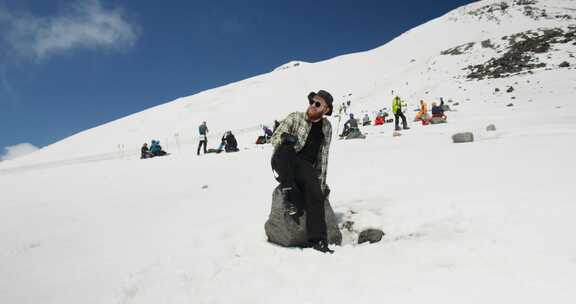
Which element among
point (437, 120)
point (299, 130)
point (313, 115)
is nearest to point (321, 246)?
point (299, 130)

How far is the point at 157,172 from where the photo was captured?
12250 mm

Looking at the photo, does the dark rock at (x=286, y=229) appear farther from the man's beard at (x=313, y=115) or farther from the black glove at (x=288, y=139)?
the man's beard at (x=313, y=115)

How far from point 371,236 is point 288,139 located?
166 centimetres

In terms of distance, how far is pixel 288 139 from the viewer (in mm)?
3773

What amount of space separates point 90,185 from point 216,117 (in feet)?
88.5

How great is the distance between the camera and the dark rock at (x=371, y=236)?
409cm

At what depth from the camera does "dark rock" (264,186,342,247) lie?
4.01 m

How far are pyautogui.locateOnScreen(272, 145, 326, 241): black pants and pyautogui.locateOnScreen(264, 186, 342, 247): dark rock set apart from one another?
0.20 m

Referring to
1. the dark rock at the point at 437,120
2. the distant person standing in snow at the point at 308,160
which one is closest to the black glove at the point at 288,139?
the distant person standing in snow at the point at 308,160

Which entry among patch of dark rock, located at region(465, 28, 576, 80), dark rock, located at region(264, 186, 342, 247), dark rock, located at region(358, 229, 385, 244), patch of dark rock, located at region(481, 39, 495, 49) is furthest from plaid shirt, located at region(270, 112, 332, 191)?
patch of dark rock, located at region(481, 39, 495, 49)

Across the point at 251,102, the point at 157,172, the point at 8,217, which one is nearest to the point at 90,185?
the point at 157,172

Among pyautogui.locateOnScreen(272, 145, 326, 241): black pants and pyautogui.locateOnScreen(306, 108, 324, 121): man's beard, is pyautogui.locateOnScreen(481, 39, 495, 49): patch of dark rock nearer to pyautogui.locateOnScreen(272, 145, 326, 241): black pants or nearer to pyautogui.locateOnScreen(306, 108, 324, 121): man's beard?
pyautogui.locateOnScreen(306, 108, 324, 121): man's beard

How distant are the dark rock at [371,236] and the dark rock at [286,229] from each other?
0.28 m

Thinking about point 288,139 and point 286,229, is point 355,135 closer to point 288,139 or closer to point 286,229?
point 286,229
